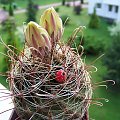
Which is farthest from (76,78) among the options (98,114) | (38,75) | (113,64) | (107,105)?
(113,64)

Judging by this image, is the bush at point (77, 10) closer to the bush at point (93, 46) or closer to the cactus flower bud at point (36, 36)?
the bush at point (93, 46)

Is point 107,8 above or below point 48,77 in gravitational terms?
below

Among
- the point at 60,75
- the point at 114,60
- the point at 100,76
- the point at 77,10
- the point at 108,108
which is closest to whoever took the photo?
the point at 60,75

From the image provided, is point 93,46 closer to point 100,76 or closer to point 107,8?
point 100,76

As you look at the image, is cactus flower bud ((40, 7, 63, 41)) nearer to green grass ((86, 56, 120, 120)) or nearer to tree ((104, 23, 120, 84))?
green grass ((86, 56, 120, 120))

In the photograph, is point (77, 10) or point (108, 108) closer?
point (108, 108)

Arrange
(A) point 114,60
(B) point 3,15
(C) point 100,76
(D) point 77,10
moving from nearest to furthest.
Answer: (A) point 114,60 < (C) point 100,76 < (B) point 3,15 < (D) point 77,10

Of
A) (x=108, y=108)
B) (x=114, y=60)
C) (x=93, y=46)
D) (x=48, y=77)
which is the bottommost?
(x=108, y=108)

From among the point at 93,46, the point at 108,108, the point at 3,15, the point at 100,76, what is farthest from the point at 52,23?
the point at 3,15

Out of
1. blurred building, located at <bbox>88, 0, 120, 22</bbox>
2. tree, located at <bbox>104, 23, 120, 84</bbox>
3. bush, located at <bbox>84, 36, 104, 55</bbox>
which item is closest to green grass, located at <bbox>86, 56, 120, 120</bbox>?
tree, located at <bbox>104, 23, 120, 84</bbox>
